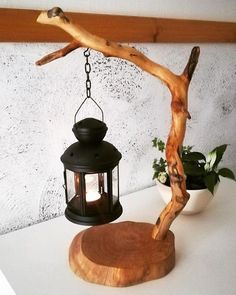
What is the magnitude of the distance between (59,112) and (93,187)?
30 cm

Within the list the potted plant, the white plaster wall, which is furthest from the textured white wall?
the potted plant

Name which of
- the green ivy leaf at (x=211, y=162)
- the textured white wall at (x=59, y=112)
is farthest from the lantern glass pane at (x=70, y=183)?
the green ivy leaf at (x=211, y=162)

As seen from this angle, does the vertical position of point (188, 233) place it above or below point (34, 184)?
below

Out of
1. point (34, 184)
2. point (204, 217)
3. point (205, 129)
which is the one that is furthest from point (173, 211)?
point (205, 129)

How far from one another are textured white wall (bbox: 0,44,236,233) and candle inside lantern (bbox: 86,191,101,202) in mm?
273

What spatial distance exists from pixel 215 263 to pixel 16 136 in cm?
62

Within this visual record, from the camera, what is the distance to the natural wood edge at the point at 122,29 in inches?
29.9

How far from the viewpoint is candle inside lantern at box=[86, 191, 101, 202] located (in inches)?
27.6

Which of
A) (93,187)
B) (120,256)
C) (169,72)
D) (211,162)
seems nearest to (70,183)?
(93,187)

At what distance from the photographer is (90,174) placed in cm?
67

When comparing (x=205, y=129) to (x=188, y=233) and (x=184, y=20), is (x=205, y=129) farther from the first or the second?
(x=188, y=233)

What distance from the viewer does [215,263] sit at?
0.73 m

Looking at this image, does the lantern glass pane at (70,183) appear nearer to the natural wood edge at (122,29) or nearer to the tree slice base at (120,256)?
the tree slice base at (120,256)

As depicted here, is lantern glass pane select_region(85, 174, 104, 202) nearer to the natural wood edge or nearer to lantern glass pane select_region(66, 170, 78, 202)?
lantern glass pane select_region(66, 170, 78, 202)
